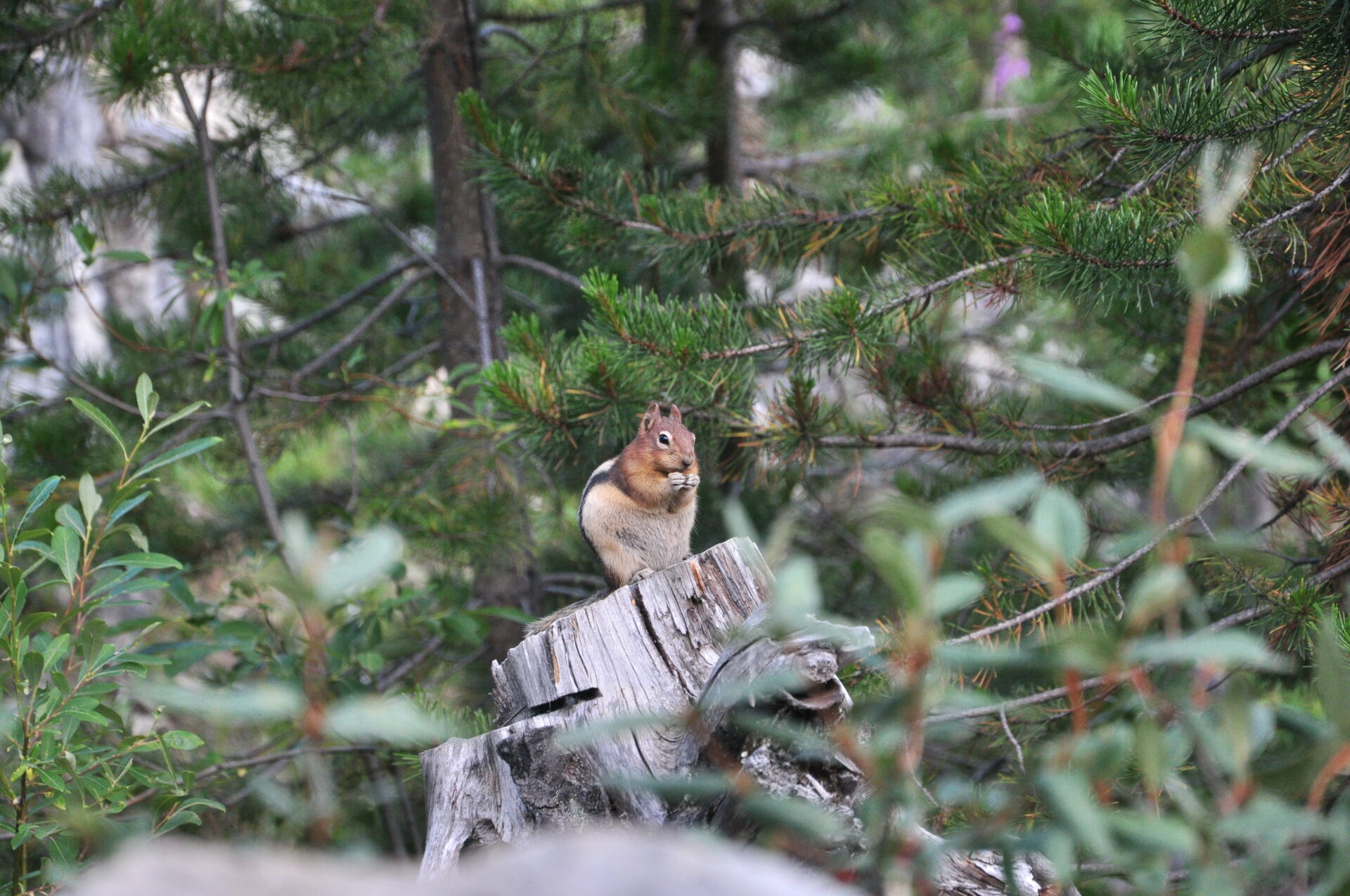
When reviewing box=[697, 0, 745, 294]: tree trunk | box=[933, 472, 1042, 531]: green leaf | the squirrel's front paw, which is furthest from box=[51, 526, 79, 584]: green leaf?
box=[697, 0, 745, 294]: tree trunk

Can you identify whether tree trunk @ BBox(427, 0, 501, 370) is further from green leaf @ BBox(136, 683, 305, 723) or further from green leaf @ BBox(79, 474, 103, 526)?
green leaf @ BBox(136, 683, 305, 723)

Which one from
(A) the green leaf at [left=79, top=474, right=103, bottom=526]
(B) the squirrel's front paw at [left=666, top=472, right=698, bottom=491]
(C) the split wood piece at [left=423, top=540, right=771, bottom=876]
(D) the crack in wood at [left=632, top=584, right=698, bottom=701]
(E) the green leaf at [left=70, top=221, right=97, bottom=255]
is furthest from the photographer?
(E) the green leaf at [left=70, top=221, right=97, bottom=255]

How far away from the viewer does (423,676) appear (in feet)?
13.8

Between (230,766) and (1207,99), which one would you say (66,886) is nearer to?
(230,766)

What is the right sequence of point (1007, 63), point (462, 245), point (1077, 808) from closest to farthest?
point (1077, 808) < point (462, 245) < point (1007, 63)

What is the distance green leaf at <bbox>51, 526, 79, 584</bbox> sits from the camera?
5.04ft

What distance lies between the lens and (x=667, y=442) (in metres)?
2.46

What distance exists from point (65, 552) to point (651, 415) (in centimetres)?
131

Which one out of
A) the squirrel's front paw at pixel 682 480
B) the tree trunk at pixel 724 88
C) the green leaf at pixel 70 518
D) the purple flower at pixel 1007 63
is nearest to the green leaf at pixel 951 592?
the green leaf at pixel 70 518

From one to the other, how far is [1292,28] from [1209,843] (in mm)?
1829

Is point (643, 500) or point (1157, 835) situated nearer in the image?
point (1157, 835)

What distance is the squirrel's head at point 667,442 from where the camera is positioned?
2459 millimetres

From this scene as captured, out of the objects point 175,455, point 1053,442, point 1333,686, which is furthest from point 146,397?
point 1053,442

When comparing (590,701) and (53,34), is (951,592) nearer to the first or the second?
(590,701)
